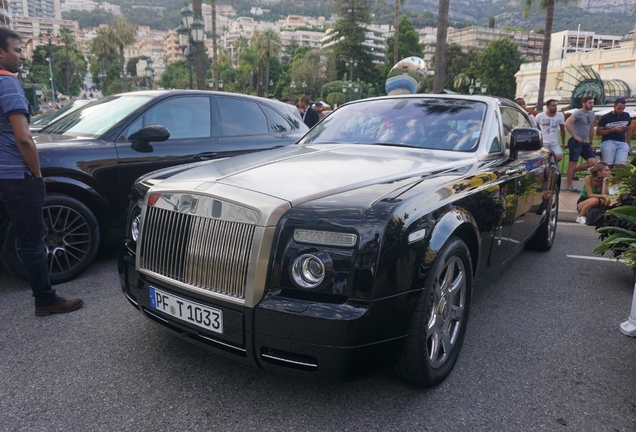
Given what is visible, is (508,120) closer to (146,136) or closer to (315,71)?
(146,136)

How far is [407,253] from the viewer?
7.29 feet

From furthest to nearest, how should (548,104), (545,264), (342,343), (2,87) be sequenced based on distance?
(548,104) < (545,264) < (2,87) < (342,343)

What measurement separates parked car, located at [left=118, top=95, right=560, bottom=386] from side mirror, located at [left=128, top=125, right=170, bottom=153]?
1.54 meters

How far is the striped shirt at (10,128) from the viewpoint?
310 centimetres

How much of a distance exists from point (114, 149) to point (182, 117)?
3.01 feet

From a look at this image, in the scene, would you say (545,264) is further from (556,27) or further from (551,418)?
(556,27)

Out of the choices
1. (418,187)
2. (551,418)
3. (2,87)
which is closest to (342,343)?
(418,187)

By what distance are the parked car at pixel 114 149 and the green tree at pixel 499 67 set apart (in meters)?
81.2

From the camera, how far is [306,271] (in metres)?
2.15

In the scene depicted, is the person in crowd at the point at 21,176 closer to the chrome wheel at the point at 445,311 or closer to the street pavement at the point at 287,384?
the street pavement at the point at 287,384

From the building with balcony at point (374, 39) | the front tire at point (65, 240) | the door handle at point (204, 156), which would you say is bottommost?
the front tire at point (65, 240)

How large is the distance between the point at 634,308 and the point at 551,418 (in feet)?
4.67

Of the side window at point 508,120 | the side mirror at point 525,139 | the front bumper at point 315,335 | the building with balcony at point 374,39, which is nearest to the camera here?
the front bumper at point 315,335

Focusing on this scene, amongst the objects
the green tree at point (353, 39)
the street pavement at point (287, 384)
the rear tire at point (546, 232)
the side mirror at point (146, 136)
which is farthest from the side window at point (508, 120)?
the green tree at point (353, 39)
